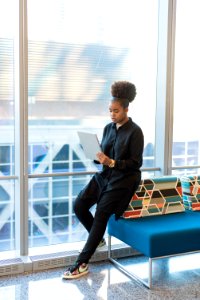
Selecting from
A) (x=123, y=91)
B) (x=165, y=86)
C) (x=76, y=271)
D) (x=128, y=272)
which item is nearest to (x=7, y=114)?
(x=123, y=91)

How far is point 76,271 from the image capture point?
3479 millimetres

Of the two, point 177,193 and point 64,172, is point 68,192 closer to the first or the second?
point 64,172

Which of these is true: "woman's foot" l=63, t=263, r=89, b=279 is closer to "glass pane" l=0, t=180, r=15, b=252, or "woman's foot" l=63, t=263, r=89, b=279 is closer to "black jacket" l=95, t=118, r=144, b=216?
"black jacket" l=95, t=118, r=144, b=216

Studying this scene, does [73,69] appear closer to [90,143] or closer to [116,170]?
[90,143]

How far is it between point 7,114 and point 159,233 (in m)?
1.73

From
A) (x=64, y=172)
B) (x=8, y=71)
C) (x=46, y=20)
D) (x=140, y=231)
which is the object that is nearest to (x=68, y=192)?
(x=64, y=172)

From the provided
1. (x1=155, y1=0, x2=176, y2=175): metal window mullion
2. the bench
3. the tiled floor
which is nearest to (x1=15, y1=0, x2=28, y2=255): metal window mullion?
the tiled floor

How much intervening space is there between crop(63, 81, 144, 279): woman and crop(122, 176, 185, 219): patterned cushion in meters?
0.17

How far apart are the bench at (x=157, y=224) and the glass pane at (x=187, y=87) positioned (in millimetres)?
661

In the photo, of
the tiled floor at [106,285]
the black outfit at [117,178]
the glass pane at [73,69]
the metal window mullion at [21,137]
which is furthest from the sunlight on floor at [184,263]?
the metal window mullion at [21,137]

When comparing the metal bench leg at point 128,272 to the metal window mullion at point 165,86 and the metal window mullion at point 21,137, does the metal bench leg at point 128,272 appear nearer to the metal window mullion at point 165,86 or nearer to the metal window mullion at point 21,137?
the metal window mullion at point 21,137

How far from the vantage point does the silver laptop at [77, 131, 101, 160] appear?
3467 mm

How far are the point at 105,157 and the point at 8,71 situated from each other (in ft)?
3.91

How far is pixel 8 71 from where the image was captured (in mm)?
3688
